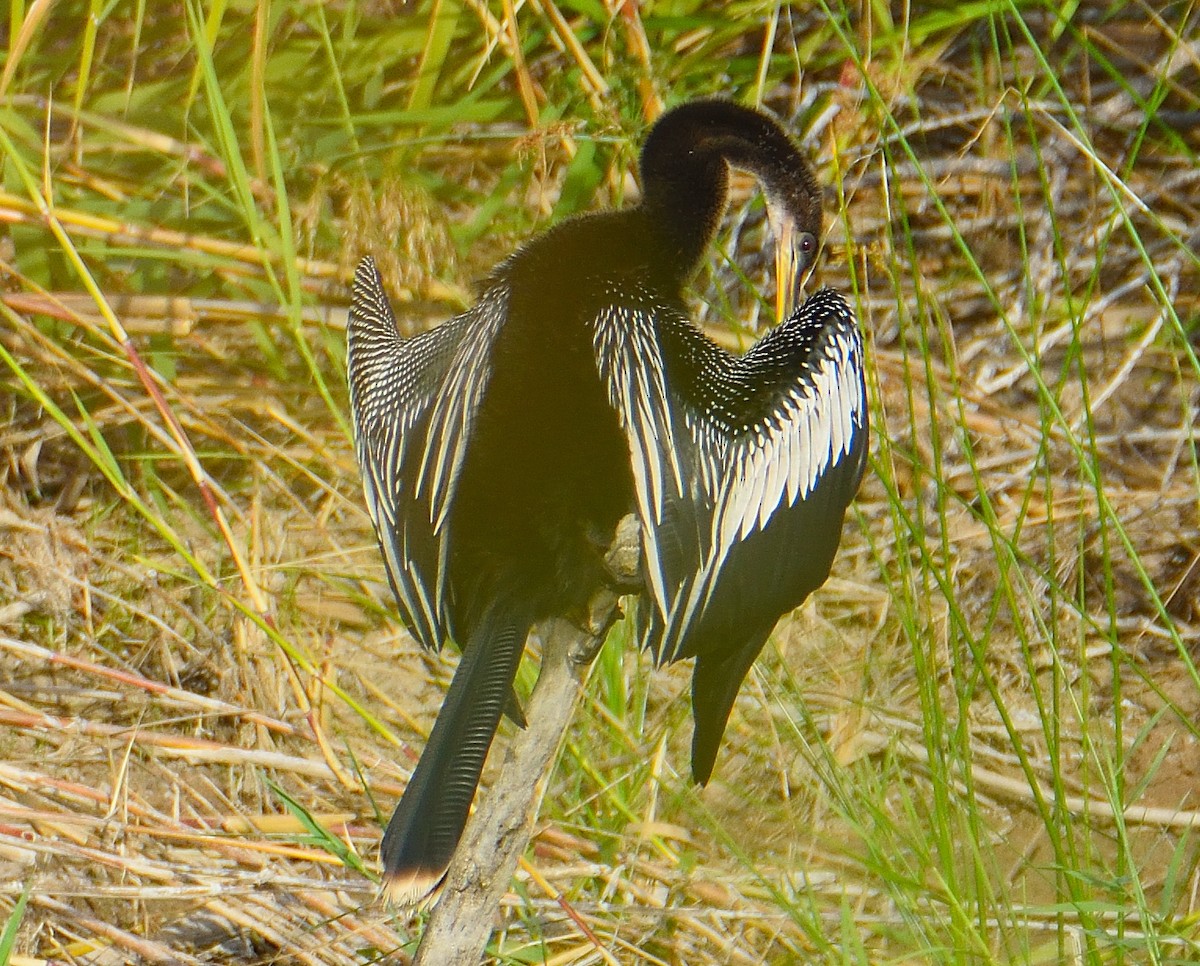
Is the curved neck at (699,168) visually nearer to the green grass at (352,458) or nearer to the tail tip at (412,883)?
the green grass at (352,458)

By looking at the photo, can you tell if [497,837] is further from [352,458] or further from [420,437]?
[352,458]

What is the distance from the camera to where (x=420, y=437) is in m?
1.70

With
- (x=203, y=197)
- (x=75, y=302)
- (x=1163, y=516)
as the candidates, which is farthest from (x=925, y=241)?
(x=75, y=302)

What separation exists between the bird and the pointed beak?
0.10 meters

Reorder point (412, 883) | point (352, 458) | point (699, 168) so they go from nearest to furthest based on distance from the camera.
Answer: point (412, 883) < point (699, 168) < point (352, 458)

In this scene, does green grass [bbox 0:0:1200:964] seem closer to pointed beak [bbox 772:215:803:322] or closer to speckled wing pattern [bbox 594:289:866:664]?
pointed beak [bbox 772:215:803:322]

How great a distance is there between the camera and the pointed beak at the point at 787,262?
1.96m

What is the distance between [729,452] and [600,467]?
6.7 inches

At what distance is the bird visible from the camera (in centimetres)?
150

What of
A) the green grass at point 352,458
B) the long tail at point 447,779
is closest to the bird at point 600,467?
the long tail at point 447,779

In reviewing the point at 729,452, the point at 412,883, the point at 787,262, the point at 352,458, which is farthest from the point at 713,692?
the point at 352,458

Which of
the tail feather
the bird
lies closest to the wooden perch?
the bird

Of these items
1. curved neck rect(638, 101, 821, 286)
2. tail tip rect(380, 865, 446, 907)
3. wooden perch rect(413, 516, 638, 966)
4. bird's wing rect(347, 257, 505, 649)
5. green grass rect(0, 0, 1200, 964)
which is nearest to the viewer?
tail tip rect(380, 865, 446, 907)

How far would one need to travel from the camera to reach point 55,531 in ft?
8.24
